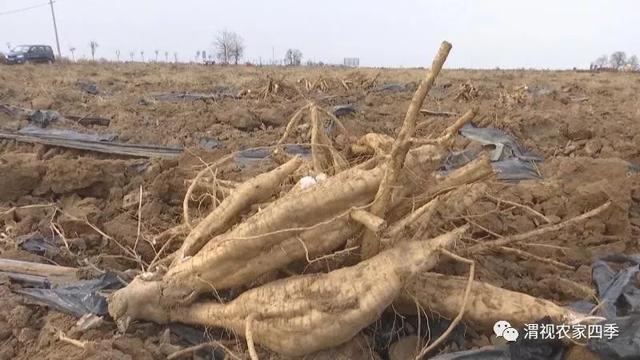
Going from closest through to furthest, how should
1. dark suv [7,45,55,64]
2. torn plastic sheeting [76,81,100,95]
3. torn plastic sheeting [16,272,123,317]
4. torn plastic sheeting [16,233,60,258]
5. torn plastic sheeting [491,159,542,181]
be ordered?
torn plastic sheeting [16,272,123,317], torn plastic sheeting [16,233,60,258], torn plastic sheeting [491,159,542,181], torn plastic sheeting [76,81,100,95], dark suv [7,45,55,64]

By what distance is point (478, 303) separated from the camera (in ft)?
9.14

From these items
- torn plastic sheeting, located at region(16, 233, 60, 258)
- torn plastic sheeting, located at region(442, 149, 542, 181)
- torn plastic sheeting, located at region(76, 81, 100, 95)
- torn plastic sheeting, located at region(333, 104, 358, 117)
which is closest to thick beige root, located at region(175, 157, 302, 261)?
torn plastic sheeting, located at region(16, 233, 60, 258)

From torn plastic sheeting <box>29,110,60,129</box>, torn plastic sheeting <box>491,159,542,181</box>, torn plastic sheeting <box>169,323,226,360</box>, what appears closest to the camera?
torn plastic sheeting <box>169,323,226,360</box>

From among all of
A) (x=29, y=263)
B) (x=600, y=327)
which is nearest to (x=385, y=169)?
(x=600, y=327)

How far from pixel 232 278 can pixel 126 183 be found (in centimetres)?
276

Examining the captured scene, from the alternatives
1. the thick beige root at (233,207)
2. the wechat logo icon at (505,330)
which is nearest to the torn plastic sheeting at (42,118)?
the thick beige root at (233,207)

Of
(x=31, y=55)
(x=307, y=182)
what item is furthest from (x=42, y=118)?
(x=31, y=55)

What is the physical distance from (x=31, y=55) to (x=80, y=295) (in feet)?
82.6

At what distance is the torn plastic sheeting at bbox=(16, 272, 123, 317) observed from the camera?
125 inches

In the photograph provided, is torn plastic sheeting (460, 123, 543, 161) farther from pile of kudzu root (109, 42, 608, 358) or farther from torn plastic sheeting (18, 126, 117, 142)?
torn plastic sheeting (18, 126, 117, 142)

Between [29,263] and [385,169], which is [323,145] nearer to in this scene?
[385,169]

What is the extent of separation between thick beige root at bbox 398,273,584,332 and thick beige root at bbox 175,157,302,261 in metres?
0.97

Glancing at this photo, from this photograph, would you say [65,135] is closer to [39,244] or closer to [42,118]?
[42,118]

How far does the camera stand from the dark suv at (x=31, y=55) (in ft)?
80.1
